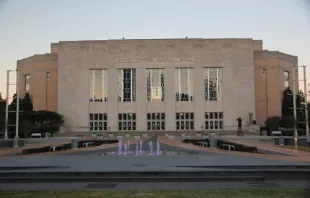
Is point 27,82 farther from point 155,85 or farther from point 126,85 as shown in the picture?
point 155,85

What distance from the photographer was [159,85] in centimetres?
6284

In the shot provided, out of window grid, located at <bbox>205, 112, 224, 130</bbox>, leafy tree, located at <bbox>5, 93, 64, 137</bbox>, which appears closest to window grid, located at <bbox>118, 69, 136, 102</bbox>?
leafy tree, located at <bbox>5, 93, 64, 137</bbox>

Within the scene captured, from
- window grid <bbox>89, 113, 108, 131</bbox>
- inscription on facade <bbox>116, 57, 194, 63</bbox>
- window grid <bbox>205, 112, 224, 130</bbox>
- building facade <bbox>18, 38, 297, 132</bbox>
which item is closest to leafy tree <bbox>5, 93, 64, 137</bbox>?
building facade <bbox>18, 38, 297, 132</bbox>

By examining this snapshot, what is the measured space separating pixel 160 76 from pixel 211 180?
51037 mm

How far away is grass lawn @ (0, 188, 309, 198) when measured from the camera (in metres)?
9.60

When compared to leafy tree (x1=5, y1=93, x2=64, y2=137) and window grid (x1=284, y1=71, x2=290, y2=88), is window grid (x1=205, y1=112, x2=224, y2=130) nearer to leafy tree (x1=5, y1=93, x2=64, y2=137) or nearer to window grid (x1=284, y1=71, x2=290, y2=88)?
window grid (x1=284, y1=71, x2=290, y2=88)

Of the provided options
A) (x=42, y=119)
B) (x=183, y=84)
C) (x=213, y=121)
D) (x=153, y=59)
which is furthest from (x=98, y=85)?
(x=213, y=121)

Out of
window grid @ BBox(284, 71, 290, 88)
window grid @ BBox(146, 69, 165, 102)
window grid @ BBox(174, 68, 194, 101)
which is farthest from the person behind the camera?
window grid @ BBox(284, 71, 290, 88)

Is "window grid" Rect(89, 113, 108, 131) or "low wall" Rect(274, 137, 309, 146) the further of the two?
"window grid" Rect(89, 113, 108, 131)

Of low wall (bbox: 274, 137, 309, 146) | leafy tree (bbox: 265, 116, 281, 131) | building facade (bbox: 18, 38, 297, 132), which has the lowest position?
low wall (bbox: 274, 137, 309, 146)

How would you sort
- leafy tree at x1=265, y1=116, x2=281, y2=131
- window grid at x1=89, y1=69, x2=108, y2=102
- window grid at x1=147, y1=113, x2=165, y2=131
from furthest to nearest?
window grid at x1=89, y1=69, x2=108, y2=102 → window grid at x1=147, y1=113, x2=165, y2=131 → leafy tree at x1=265, y1=116, x2=281, y2=131

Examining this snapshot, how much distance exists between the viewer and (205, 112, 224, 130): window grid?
202 feet

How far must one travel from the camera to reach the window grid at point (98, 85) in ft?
208

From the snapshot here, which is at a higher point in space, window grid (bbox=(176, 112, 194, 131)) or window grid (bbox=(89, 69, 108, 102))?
window grid (bbox=(89, 69, 108, 102))
